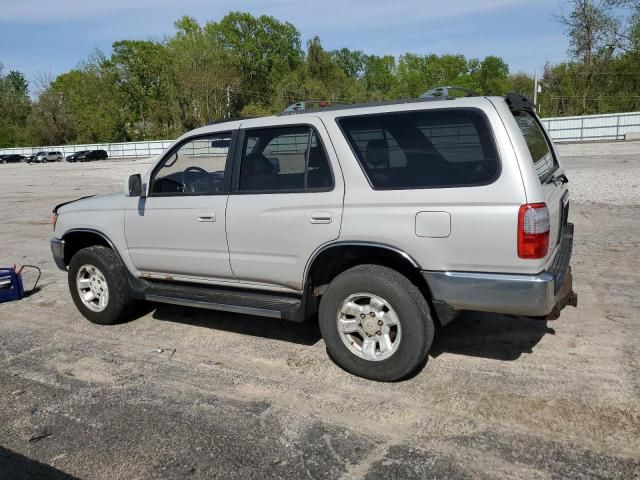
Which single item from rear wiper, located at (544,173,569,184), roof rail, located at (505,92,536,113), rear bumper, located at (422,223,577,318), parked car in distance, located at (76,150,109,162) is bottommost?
rear bumper, located at (422,223,577,318)

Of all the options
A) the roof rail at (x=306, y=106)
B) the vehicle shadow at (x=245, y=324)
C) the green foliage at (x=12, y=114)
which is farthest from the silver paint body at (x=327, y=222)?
the green foliage at (x=12, y=114)

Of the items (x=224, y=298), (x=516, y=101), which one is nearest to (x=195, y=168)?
(x=224, y=298)

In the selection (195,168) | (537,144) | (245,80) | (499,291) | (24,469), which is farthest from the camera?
(245,80)

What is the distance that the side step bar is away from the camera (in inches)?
173

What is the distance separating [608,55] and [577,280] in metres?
50.3

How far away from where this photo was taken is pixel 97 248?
5.53 m

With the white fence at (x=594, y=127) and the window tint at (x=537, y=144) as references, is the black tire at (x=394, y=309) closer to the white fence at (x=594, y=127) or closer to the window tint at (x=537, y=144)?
the window tint at (x=537, y=144)

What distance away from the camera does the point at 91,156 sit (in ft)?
194

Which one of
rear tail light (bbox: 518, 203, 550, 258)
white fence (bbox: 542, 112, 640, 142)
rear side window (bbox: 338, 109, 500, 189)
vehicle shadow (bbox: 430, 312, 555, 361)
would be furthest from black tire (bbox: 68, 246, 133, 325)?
white fence (bbox: 542, 112, 640, 142)

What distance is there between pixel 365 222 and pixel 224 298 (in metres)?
1.48

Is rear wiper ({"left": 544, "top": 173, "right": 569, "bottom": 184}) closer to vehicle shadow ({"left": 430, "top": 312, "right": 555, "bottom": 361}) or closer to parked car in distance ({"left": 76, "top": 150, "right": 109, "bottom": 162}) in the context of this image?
vehicle shadow ({"left": 430, "top": 312, "right": 555, "bottom": 361})

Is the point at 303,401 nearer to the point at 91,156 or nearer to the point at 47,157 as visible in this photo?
the point at 91,156

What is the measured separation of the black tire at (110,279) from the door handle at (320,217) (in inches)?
88.5

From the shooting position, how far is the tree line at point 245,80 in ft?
165
